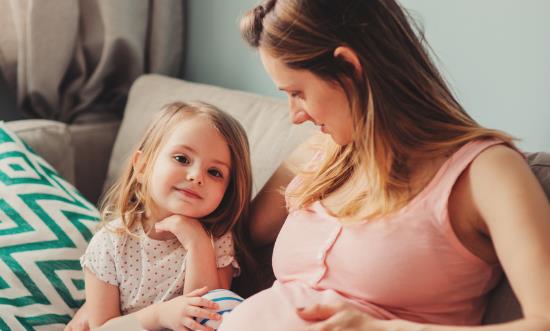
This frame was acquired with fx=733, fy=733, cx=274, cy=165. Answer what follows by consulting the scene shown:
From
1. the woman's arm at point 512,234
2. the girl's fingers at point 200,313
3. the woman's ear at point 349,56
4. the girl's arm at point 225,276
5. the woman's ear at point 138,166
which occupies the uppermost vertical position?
the woman's ear at point 349,56

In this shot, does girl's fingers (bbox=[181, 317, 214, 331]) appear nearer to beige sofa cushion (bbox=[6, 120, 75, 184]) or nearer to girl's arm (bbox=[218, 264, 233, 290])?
girl's arm (bbox=[218, 264, 233, 290])

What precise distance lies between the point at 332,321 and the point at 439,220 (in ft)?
0.71

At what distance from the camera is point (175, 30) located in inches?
98.9

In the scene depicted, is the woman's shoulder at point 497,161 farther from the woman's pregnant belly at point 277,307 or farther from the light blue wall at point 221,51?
the light blue wall at point 221,51

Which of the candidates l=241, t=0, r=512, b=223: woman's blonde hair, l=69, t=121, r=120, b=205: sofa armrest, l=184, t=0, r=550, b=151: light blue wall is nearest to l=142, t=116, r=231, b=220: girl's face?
l=241, t=0, r=512, b=223: woman's blonde hair

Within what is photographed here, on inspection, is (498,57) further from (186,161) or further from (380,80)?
(186,161)

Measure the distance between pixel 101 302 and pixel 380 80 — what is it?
2.46 ft

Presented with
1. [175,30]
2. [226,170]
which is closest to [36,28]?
[175,30]

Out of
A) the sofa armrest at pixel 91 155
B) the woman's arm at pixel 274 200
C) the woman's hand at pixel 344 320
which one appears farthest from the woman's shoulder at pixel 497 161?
the sofa armrest at pixel 91 155

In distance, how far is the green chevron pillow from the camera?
1.54m

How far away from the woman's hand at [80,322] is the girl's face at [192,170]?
0.29 m

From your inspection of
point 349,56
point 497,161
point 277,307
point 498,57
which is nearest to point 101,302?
point 277,307

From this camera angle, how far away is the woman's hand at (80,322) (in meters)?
1.53

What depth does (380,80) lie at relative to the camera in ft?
3.67
